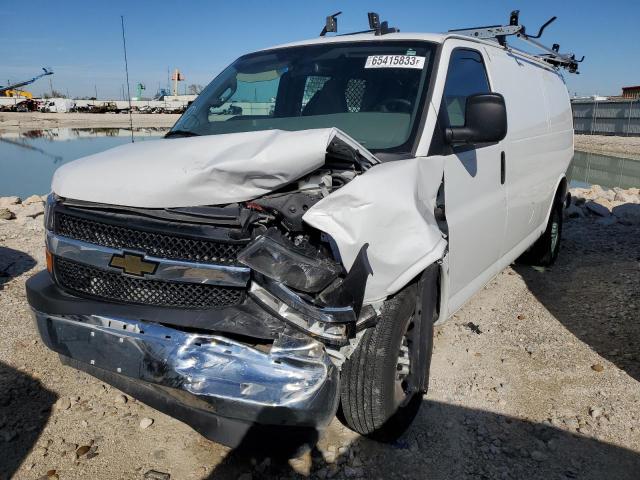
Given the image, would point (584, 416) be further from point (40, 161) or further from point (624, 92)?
point (624, 92)

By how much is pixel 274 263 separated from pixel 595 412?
7.75 ft

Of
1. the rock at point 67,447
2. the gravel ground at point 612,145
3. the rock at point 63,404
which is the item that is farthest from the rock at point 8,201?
the gravel ground at point 612,145

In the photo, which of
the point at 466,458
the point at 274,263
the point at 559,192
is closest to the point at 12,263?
the point at 274,263

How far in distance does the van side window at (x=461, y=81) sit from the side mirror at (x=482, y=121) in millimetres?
219

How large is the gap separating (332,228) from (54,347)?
5.17ft

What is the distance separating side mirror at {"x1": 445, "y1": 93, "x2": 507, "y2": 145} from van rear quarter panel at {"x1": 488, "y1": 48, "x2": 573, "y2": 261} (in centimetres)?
102

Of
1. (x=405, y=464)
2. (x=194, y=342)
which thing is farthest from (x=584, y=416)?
(x=194, y=342)

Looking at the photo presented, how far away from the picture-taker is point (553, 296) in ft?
17.7

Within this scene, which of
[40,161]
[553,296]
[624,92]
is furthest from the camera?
[624,92]

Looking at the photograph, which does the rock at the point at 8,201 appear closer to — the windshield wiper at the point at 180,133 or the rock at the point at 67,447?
the windshield wiper at the point at 180,133

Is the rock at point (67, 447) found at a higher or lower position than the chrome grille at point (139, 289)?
lower

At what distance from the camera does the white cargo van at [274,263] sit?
229cm

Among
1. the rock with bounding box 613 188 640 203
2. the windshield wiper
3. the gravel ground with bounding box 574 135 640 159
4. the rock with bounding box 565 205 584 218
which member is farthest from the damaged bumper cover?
the gravel ground with bounding box 574 135 640 159

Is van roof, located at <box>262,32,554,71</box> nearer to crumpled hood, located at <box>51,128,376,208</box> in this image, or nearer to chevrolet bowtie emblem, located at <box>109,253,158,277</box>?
crumpled hood, located at <box>51,128,376,208</box>
